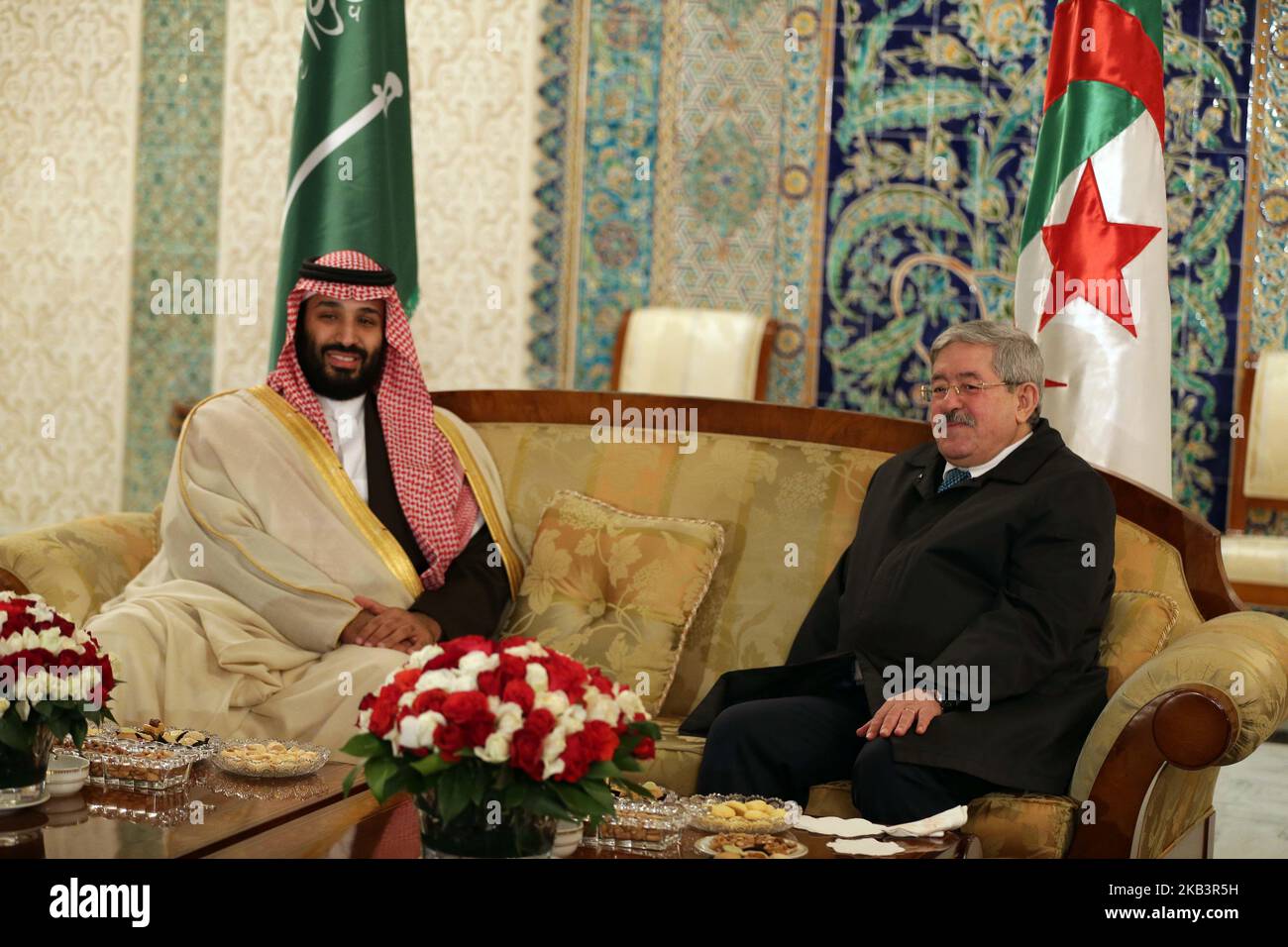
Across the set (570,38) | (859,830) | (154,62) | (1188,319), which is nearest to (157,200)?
(154,62)

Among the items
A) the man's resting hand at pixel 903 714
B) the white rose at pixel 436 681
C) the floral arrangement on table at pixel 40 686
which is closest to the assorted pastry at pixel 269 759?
the floral arrangement on table at pixel 40 686

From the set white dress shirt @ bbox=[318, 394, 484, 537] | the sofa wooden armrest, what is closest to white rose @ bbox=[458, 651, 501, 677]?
the sofa wooden armrest

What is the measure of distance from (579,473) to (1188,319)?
3.08 metres

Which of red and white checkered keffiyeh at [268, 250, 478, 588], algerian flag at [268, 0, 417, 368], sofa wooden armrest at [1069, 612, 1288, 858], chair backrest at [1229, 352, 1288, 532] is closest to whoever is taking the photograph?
sofa wooden armrest at [1069, 612, 1288, 858]

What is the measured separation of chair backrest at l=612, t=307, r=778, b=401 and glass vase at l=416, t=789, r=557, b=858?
12.3 ft

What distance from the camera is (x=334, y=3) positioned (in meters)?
4.25

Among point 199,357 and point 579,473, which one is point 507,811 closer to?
point 579,473

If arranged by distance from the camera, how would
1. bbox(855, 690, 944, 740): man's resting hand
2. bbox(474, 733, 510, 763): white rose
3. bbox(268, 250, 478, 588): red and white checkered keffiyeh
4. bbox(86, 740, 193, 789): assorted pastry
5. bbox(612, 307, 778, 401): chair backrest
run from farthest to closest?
bbox(612, 307, 778, 401): chair backrest
bbox(268, 250, 478, 588): red and white checkered keffiyeh
bbox(855, 690, 944, 740): man's resting hand
bbox(86, 740, 193, 789): assorted pastry
bbox(474, 733, 510, 763): white rose

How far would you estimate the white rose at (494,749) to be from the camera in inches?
71.4

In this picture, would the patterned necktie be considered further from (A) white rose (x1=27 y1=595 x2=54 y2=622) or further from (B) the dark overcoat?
(A) white rose (x1=27 y1=595 x2=54 y2=622)

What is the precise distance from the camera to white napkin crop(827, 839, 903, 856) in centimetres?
212

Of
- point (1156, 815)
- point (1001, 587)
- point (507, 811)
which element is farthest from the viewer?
point (1001, 587)

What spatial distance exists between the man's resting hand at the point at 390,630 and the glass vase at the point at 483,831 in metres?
1.41

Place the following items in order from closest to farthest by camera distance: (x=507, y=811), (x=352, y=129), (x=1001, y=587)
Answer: (x=507, y=811), (x=1001, y=587), (x=352, y=129)
